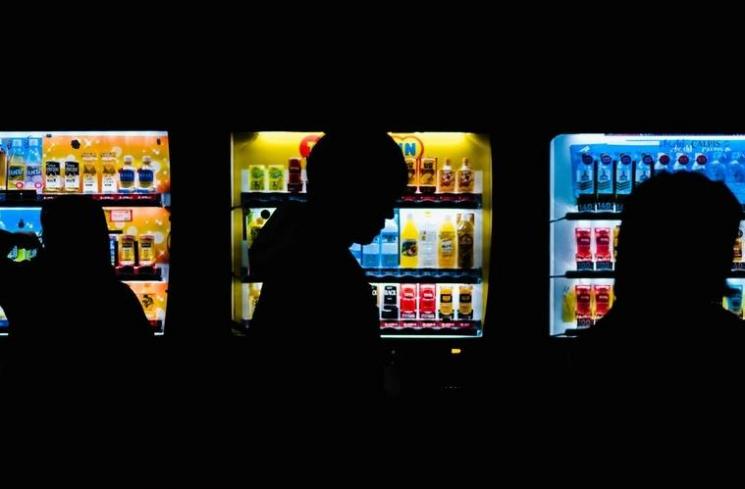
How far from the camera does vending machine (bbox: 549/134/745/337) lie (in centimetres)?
350

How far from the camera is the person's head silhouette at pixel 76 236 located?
6.64 ft

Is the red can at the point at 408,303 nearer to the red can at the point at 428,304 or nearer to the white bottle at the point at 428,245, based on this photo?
the red can at the point at 428,304

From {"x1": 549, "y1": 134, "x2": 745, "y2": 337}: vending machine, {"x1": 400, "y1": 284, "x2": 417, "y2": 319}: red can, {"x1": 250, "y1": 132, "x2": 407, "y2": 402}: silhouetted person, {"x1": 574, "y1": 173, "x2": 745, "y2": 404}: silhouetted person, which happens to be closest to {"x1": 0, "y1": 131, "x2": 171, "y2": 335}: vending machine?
{"x1": 400, "y1": 284, "x2": 417, "y2": 319}: red can

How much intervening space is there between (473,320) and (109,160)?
6.37 feet

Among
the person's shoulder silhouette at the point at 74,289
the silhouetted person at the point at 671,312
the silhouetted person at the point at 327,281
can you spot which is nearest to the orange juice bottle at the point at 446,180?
the person's shoulder silhouette at the point at 74,289

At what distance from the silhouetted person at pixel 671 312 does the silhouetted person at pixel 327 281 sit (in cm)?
41

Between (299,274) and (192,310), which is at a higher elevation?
(299,274)

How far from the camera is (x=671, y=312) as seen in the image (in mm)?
1115

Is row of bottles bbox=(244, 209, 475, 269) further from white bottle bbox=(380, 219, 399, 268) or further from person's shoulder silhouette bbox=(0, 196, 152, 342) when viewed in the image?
person's shoulder silhouette bbox=(0, 196, 152, 342)

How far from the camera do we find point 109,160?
3.62 m
